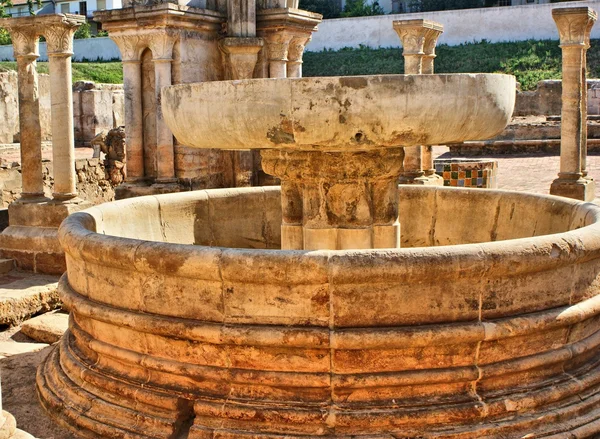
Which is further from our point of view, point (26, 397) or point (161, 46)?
point (161, 46)

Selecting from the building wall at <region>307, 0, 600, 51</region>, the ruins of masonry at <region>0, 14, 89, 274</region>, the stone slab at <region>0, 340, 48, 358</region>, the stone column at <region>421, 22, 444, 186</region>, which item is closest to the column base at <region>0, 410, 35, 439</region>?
the stone slab at <region>0, 340, 48, 358</region>

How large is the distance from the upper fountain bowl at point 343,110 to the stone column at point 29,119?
3.95 metres

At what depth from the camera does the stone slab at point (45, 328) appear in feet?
18.4

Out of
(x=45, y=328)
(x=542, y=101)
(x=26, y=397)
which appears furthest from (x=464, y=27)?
(x=26, y=397)

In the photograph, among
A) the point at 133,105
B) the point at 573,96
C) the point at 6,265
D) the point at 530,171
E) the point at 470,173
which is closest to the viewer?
the point at 6,265

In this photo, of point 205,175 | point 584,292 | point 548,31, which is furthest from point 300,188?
point 548,31

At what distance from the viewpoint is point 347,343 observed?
3562mm

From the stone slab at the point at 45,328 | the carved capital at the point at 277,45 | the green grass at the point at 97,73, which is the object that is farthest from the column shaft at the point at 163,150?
the green grass at the point at 97,73

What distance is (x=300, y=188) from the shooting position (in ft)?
16.5

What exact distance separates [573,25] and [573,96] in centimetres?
82

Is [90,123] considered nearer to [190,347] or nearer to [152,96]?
[152,96]

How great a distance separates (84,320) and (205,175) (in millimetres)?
5189

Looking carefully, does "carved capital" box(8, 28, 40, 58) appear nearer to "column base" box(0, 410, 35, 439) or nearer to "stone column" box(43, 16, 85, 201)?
"stone column" box(43, 16, 85, 201)

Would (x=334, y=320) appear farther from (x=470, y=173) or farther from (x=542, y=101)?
(x=542, y=101)
